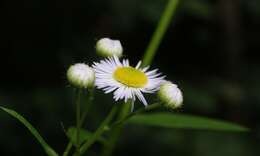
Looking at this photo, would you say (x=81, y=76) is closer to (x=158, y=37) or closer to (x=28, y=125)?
(x=28, y=125)

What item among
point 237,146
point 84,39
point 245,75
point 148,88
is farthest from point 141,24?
point 148,88

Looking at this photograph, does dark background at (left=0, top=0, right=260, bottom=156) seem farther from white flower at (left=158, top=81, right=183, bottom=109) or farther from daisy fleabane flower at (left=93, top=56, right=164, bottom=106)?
white flower at (left=158, top=81, right=183, bottom=109)

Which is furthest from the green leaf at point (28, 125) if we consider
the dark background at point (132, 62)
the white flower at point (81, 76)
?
the dark background at point (132, 62)

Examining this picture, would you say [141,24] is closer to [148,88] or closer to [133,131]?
[133,131]

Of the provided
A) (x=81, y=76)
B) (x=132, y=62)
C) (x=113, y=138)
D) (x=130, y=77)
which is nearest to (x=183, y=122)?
(x=113, y=138)

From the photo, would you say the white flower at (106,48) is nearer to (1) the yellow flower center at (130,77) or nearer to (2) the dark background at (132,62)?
(1) the yellow flower center at (130,77)

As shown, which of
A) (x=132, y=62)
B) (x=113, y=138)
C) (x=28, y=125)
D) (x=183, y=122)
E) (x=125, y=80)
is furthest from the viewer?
(x=132, y=62)
